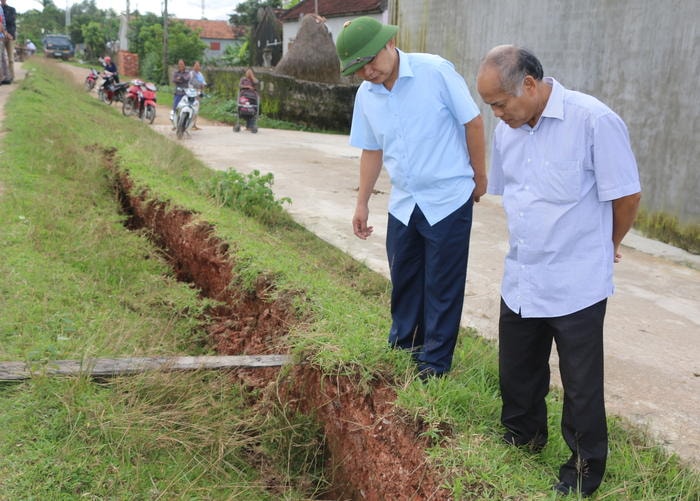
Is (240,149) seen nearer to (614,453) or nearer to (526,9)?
(526,9)

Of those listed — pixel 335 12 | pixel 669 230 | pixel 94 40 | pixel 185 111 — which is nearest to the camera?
pixel 669 230

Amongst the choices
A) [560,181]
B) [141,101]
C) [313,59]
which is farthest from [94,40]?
[560,181]

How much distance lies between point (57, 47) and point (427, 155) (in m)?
50.4

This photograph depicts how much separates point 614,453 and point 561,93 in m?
1.61

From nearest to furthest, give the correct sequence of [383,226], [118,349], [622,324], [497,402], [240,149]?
[497,402], [118,349], [622,324], [383,226], [240,149]

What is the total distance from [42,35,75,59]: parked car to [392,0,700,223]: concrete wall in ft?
147

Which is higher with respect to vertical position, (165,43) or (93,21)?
(93,21)

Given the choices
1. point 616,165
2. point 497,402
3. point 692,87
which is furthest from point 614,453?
point 692,87

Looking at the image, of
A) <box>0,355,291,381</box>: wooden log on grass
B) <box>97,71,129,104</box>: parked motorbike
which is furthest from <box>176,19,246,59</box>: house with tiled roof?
<box>0,355,291,381</box>: wooden log on grass

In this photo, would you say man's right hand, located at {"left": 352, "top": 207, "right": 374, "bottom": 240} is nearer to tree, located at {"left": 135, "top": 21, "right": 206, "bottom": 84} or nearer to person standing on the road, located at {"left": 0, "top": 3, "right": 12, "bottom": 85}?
person standing on the road, located at {"left": 0, "top": 3, "right": 12, "bottom": 85}

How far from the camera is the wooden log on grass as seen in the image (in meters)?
3.34

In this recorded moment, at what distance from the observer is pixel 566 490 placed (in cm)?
260

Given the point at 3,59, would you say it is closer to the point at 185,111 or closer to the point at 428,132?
the point at 185,111

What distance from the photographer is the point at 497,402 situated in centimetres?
325
